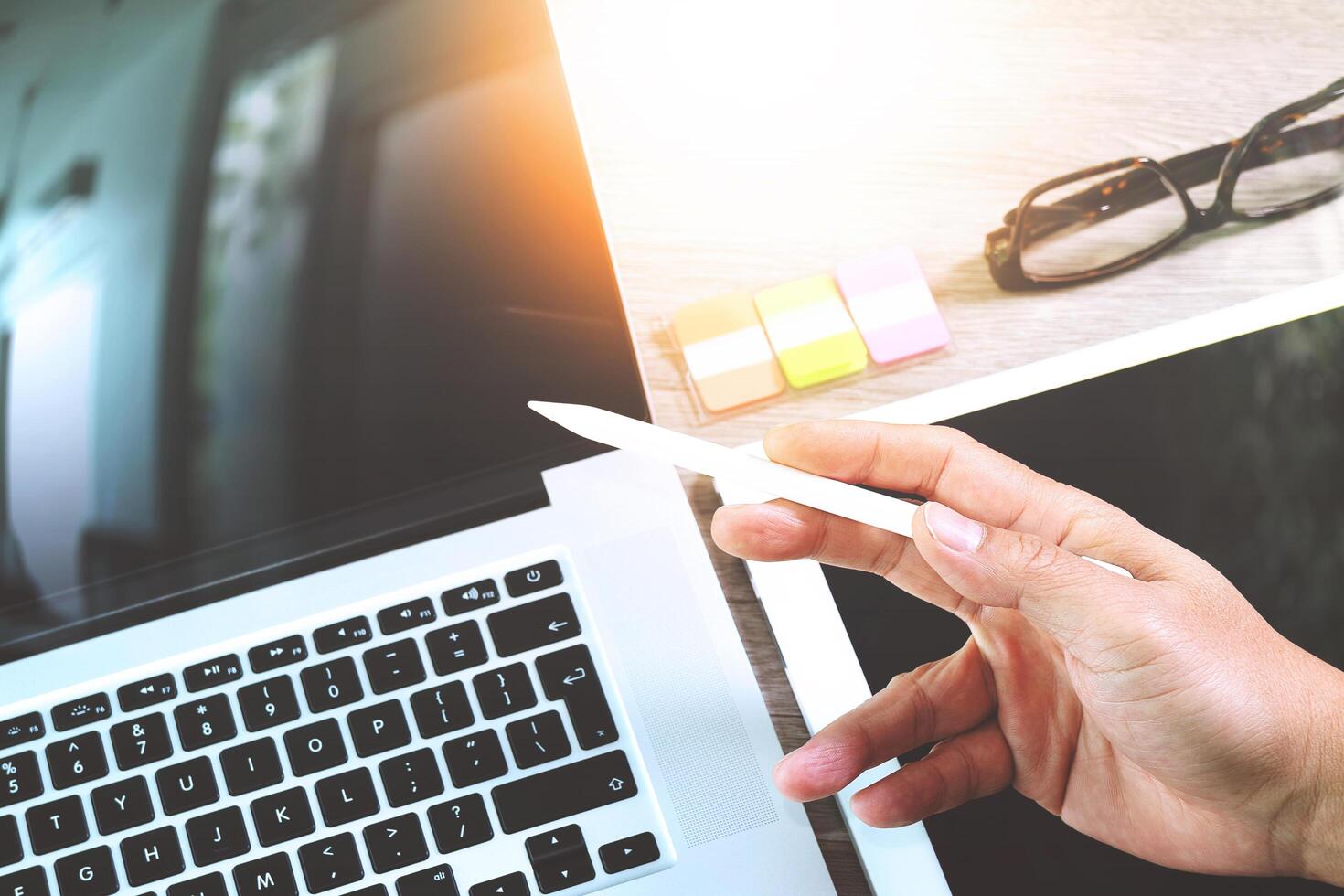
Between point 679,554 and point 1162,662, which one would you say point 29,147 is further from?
point 1162,662

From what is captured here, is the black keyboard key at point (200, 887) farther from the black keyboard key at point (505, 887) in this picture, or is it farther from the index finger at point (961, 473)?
the index finger at point (961, 473)

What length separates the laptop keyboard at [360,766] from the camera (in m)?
0.42

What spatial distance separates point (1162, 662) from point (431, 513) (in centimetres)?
34

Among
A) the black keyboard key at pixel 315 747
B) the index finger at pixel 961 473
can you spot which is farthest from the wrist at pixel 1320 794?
the black keyboard key at pixel 315 747

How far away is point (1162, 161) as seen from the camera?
0.52m

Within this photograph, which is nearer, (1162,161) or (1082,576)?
(1082,576)

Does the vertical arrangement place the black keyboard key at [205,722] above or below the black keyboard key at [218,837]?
above

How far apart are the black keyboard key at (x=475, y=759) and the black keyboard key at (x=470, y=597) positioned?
0.19 ft

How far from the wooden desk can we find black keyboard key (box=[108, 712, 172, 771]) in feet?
0.94

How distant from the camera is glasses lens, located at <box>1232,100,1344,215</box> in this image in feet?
1.70

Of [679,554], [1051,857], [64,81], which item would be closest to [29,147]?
[64,81]

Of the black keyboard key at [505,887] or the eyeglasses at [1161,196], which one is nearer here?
the black keyboard key at [505,887]

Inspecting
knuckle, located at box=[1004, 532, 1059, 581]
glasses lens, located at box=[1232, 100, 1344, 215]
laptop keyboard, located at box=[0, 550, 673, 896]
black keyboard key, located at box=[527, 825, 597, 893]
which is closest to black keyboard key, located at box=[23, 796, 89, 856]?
laptop keyboard, located at box=[0, 550, 673, 896]

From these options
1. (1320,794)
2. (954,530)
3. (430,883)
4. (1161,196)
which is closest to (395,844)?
(430,883)
